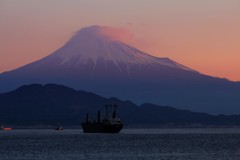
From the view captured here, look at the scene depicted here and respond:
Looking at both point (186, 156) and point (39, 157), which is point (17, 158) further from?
point (186, 156)

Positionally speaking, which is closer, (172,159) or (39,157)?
(172,159)

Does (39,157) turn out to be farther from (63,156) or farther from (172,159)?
(172,159)

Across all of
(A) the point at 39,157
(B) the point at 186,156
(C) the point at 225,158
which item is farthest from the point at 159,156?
(A) the point at 39,157

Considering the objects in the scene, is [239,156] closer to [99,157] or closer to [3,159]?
[99,157]

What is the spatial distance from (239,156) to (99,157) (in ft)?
66.6

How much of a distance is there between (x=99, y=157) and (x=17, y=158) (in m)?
11.9

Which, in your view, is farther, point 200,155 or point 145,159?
point 200,155

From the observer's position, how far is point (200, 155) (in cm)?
10894

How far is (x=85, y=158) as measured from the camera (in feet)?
337

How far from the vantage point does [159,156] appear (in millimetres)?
106312

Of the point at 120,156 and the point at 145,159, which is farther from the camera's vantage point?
the point at 120,156

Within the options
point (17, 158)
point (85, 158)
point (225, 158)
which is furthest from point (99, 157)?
point (225, 158)

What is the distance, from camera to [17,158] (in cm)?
10381

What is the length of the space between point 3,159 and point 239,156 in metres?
33.8
